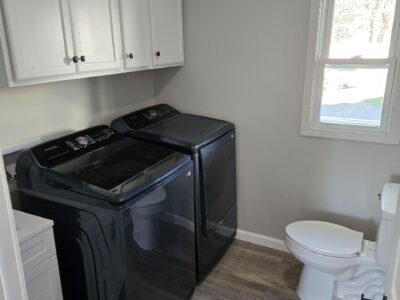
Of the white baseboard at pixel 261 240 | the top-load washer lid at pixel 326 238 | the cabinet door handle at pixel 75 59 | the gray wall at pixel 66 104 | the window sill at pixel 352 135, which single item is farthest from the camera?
the white baseboard at pixel 261 240

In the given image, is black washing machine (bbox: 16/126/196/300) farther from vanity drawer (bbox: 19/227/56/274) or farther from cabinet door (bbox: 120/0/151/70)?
cabinet door (bbox: 120/0/151/70)

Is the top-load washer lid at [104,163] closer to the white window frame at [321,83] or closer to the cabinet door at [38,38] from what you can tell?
the cabinet door at [38,38]

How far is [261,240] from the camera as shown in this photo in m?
2.81

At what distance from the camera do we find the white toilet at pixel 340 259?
1.96 m

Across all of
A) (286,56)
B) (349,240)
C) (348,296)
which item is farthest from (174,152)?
(348,296)

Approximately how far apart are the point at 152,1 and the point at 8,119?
1150 mm

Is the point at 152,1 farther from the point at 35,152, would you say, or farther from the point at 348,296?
the point at 348,296

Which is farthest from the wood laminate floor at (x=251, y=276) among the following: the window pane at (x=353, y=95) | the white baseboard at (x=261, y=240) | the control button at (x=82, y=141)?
the control button at (x=82, y=141)

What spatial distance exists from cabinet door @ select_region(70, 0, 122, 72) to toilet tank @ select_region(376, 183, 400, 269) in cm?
171

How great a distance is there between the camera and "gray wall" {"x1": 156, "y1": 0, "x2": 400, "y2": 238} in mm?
2301

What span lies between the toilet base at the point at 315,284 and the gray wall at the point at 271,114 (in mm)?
465

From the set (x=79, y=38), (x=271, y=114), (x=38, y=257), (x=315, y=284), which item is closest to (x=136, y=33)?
(x=79, y=38)

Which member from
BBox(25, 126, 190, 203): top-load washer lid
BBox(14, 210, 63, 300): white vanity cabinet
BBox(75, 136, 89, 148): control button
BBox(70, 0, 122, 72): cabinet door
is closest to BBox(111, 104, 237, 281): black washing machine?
BBox(25, 126, 190, 203): top-load washer lid

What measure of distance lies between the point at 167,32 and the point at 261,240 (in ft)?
5.92
